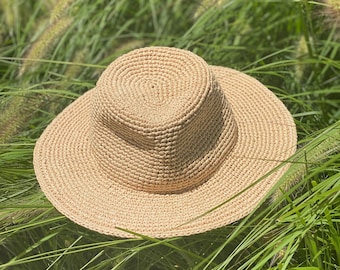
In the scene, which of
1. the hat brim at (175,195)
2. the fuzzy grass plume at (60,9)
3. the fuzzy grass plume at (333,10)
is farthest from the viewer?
the fuzzy grass plume at (60,9)

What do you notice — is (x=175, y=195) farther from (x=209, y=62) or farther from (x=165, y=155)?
(x=209, y=62)

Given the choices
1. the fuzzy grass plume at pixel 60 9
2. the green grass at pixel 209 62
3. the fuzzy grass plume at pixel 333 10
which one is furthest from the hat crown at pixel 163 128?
the fuzzy grass plume at pixel 60 9

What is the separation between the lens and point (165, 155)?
2090 millimetres

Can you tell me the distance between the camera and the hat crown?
208cm

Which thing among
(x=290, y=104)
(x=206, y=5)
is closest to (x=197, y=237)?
(x=290, y=104)

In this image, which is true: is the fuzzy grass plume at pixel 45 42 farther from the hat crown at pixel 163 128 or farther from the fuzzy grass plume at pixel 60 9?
the hat crown at pixel 163 128

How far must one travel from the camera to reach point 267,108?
2.32m

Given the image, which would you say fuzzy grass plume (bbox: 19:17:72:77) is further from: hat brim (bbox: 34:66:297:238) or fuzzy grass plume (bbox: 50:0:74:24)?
hat brim (bbox: 34:66:297:238)

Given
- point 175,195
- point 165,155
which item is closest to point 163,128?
point 165,155

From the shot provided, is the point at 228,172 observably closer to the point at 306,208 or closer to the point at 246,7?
the point at 306,208

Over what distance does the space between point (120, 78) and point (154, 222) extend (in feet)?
1.40

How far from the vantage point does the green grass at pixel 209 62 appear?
207 cm

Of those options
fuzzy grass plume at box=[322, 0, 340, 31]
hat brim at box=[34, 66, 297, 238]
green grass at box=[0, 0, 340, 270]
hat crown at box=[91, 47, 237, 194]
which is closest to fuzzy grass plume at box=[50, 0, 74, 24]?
green grass at box=[0, 0, 340, 270]

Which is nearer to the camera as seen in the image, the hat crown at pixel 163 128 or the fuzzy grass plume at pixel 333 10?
the hat crown at pixel 163 128
